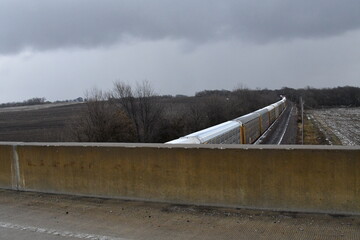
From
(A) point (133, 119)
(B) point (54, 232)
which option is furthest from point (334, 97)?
(B) point (54, 232)

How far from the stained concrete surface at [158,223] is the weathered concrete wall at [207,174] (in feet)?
0.73

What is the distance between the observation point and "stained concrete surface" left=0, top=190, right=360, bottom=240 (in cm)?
552

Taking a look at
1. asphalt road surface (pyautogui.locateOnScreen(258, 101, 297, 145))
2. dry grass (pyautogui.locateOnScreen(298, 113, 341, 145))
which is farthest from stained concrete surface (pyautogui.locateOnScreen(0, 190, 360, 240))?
dry grass (pyautogui.locateOnScreen(298, 113, 341, 145))

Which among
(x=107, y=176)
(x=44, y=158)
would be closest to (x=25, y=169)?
(x=44, y=158)

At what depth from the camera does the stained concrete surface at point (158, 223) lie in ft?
18.1

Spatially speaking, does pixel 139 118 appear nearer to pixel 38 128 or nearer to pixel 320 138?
pixel 38 128

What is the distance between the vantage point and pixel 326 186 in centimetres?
618

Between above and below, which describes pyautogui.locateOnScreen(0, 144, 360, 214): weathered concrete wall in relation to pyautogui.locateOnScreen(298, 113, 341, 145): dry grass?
above

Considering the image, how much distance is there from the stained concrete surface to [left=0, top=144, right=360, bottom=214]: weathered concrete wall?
0.22m

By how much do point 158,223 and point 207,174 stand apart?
4.19 feet

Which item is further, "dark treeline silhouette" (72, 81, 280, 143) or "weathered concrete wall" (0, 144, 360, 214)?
"dark treeline silhouette" (72, 81, 280, 143)

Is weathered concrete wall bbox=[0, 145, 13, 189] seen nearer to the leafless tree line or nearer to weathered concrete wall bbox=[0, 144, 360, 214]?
weathered concrete wall bbox=[0, 144, 360, 214]

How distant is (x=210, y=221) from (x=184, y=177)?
1187 mm

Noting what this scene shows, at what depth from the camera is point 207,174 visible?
696cm
